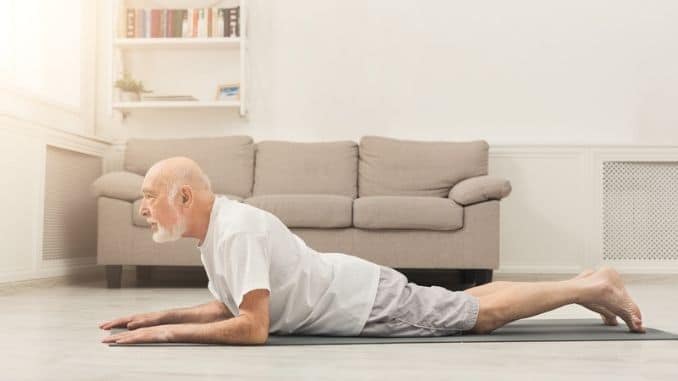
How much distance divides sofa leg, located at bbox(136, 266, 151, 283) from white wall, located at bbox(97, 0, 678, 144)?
3.38 feet

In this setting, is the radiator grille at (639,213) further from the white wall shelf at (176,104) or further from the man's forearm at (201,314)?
the man's forearm at (201,314)

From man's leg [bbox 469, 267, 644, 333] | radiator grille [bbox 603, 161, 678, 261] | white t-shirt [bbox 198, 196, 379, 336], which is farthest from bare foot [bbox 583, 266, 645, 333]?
radiator grille [bbox 603, 161, 678, 261]

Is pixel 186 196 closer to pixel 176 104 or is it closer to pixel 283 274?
pixel 283 274

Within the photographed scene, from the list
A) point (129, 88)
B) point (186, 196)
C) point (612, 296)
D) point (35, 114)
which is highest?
point (129, 88)

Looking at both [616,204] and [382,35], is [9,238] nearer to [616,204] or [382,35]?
[382,35]

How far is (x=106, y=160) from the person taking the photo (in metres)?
5.01

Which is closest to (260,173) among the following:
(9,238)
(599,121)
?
(9,238)

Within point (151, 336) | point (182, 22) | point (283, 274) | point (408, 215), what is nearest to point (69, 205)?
point (182, 22)

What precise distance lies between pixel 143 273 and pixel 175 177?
3.03 meters

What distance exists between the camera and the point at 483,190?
3994 millimetres

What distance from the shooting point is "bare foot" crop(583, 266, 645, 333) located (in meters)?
2.09

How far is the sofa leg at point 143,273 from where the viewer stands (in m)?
4.71

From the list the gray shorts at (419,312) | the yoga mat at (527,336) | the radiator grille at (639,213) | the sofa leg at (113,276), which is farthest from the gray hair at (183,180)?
the radiator grille at (639,213)

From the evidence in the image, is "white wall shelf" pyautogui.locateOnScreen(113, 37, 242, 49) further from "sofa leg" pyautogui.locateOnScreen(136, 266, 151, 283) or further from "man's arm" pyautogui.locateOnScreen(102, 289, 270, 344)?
"man's arm" pyautogui.locateOnScreen(102, 289, 270, 344)
